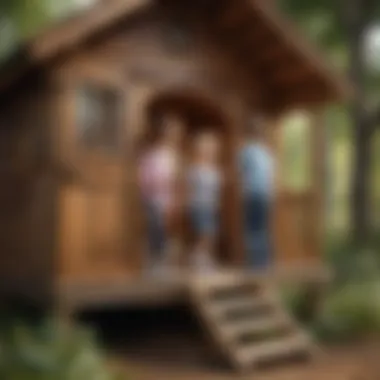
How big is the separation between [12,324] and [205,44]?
464 cm

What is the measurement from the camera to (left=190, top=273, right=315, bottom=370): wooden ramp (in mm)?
10242

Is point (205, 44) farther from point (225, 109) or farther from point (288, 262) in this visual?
point (288, 262)

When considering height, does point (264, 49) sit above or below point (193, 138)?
below

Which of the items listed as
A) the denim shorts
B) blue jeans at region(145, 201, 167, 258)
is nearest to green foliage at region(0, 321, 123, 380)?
blue jeans at region(145, 201, 167, 258)

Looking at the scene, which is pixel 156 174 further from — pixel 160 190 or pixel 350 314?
pixel 350 314

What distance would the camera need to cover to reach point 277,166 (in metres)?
12.2

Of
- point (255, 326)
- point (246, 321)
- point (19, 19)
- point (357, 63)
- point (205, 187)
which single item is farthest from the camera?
point (357, 63)

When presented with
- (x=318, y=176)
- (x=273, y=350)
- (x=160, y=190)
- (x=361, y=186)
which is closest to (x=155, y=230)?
(x=160, y=190)

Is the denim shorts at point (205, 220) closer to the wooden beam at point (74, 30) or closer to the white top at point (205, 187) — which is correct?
the white top at point (205, 187)

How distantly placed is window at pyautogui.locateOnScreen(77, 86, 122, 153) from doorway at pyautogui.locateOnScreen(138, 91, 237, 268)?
3.67ft

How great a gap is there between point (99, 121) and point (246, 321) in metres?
3.17

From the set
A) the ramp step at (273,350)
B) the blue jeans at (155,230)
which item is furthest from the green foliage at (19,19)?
the ramp step at (273,350)

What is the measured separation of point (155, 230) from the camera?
40.3ft

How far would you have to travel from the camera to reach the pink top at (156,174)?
482 inches
